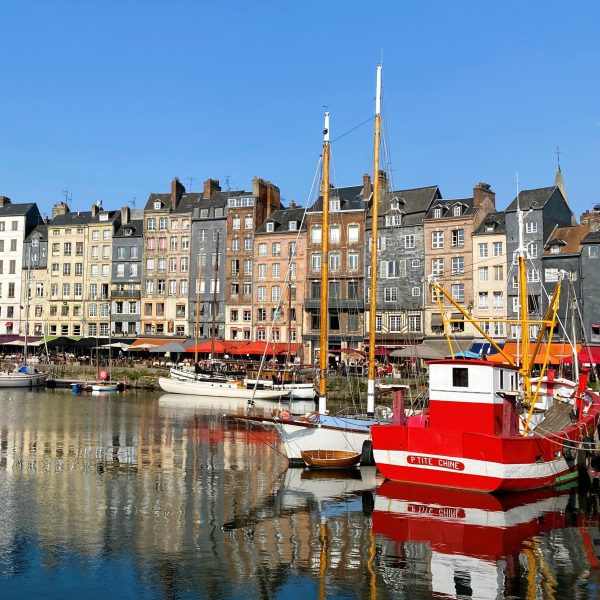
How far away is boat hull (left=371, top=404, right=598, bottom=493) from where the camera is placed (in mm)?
22156

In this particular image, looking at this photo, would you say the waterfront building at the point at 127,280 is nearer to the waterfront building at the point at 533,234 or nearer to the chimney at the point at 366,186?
the chimney at the point at 366,186

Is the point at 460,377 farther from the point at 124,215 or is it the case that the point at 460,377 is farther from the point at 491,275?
the point at 124,215

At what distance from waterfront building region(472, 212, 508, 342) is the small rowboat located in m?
41.3

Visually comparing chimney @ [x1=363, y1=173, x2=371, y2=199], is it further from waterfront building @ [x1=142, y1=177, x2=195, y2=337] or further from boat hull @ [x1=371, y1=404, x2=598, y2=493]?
boat hull @ [x1=371, y1=404, x2=598, y2=493]

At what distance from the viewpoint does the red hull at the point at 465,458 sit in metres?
22.2

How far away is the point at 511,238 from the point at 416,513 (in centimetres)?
4878

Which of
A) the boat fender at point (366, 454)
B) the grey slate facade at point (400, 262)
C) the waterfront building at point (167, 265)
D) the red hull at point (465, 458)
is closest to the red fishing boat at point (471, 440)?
the red hull at point (465, 458)

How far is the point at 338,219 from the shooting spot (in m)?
74.2

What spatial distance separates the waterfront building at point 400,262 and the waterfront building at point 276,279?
26.4 feet

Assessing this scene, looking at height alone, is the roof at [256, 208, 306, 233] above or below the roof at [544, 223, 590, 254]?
above

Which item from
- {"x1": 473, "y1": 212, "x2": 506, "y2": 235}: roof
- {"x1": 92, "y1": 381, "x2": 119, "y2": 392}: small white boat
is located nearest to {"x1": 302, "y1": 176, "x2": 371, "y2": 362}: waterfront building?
{"x1": 473, "y1": 212, "x2": 506, "y2": 235}: roof

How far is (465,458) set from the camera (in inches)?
882

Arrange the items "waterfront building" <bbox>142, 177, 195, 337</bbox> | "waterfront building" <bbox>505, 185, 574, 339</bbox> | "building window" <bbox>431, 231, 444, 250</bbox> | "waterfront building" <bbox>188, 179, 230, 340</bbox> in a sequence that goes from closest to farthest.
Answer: "waterfront building" <bbox>505, 185, 574, 339</bbox> → "building window" <bbox>431, 231, 444, 250</bbox> → "waterfront building" <bbox>188, 179, 230, 340</bbox> → "waterfront building" <bbox>142, 177, 195, 337</bbox>

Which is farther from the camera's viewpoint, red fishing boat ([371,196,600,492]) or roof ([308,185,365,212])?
roof ([308,185,365,212])
